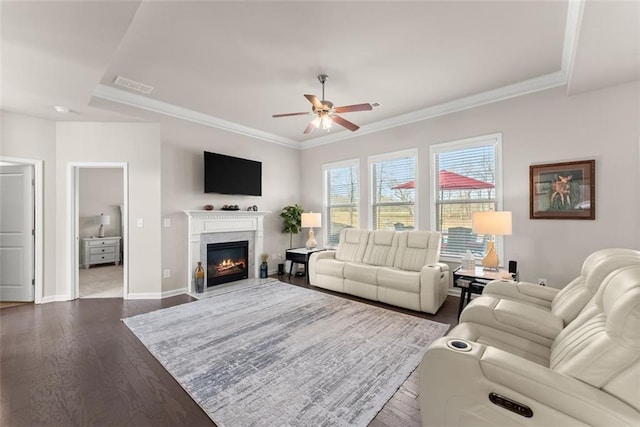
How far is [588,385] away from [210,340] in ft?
9.20

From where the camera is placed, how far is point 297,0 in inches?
86.0

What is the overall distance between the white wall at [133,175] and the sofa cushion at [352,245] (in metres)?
2.99

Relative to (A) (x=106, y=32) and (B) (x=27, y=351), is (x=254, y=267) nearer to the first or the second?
(B) (x=27, y=351)

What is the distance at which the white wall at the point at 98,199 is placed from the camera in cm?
680

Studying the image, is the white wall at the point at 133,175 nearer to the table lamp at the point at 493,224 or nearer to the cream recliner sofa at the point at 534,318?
the cream recliner sofa at the point at 534,318

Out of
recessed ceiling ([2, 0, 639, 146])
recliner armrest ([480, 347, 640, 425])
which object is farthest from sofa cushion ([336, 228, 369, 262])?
recliner armrest ([480, 347, 640, 425])

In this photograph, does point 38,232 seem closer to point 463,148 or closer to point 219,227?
point 219,227

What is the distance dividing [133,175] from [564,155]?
19.6ft

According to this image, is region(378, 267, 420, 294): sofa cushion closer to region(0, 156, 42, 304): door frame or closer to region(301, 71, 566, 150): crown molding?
region(301, 71, 566, 150): crown molding

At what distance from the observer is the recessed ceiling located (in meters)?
2.21

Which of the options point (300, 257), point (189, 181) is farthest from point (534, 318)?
point (189, 181)

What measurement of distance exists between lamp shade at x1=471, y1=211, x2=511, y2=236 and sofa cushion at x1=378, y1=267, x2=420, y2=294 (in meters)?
0.99

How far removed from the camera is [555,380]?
109cm

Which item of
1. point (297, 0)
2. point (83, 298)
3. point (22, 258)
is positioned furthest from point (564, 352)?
point (22, 258)
